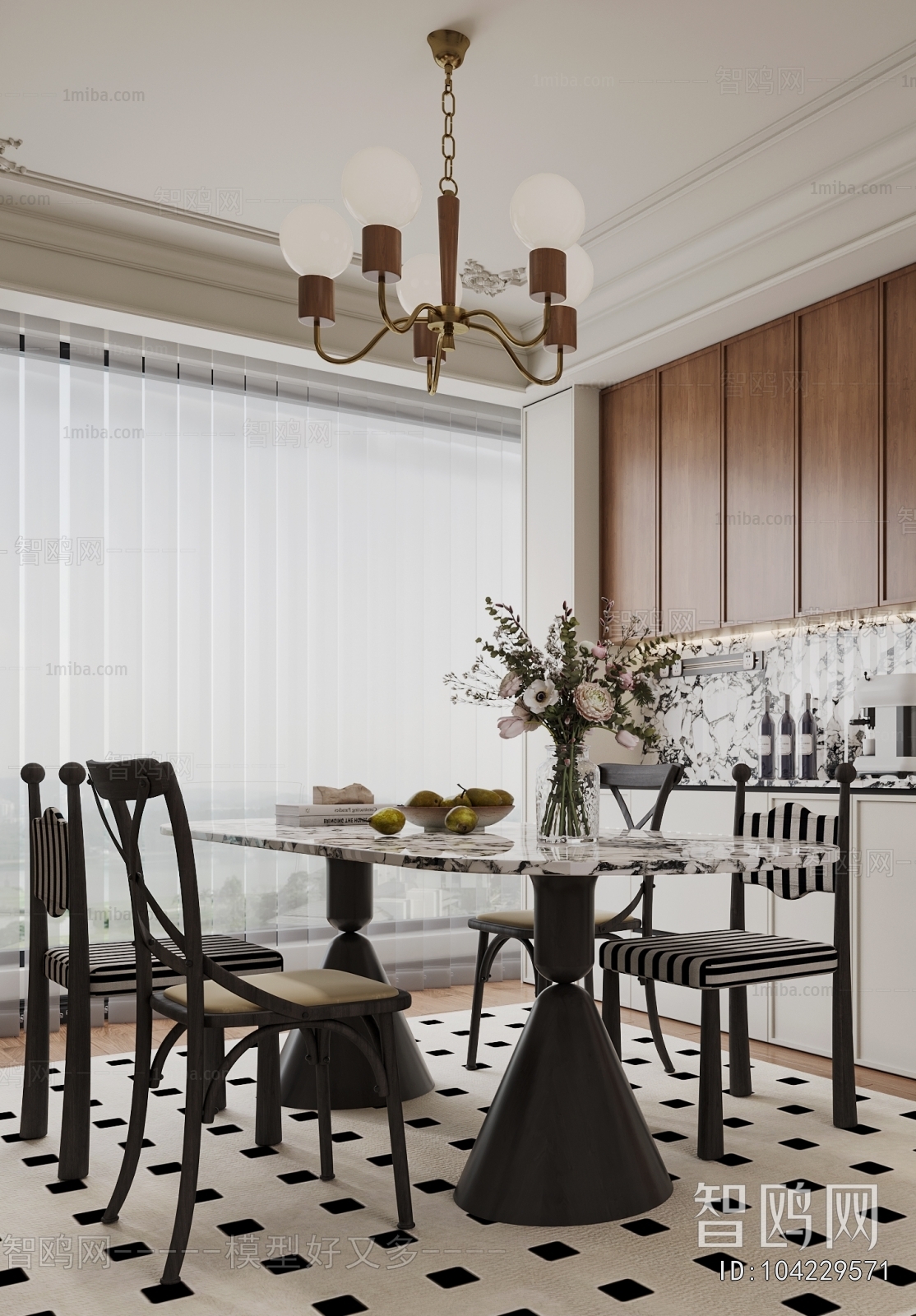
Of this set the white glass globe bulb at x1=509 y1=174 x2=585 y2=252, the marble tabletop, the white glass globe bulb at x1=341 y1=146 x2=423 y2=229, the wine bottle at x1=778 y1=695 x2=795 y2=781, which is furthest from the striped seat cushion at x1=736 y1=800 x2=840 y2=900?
the white glass globe bulb at x1=341 y1=146 x2=423 y2=229

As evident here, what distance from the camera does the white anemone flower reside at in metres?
2.60

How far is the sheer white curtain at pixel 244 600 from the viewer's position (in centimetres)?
423

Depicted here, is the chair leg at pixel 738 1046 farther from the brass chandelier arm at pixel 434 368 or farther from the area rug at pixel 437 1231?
the brass chandelier arm at pixel 434 368

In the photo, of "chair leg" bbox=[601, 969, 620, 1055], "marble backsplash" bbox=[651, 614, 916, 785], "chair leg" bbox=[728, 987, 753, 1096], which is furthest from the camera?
"marble backsplash" bbox=[651, 614, 916, 785]

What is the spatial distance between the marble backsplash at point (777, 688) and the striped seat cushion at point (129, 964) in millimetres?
2024

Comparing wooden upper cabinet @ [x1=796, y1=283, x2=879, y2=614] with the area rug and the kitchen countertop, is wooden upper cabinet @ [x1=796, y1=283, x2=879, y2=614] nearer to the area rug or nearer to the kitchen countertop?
the kitchen countertop

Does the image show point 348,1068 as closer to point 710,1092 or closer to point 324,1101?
point 324,1101

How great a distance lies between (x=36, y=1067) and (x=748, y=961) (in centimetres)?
176

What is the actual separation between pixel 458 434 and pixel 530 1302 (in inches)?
153

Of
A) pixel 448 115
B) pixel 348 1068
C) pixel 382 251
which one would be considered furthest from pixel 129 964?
pixel 448 115

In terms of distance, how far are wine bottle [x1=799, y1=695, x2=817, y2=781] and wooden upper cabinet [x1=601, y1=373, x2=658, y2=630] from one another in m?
0.74

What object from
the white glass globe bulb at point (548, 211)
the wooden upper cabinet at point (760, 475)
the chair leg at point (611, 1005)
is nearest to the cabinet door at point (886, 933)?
the chair leg at point (611, 1005)

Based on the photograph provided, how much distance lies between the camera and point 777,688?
4461mm

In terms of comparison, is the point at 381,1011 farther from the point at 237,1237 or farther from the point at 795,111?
the point at 795,111
